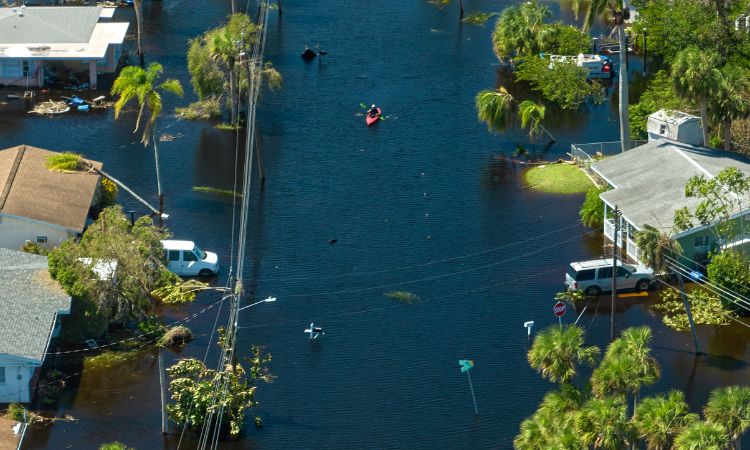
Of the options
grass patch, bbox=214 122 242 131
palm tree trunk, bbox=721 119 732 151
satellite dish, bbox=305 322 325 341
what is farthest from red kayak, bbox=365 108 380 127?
satellite dish, bbox=305 322 325 341

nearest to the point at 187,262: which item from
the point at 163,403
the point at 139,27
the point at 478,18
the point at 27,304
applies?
the point at 27,304

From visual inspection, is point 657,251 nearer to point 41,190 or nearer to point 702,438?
point 702,438

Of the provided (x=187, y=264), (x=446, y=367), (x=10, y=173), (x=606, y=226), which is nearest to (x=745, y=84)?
(x=606, y=226)

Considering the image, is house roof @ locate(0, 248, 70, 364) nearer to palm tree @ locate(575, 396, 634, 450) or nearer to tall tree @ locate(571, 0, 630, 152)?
palm tree @ locate(575, 396, 634, 450)

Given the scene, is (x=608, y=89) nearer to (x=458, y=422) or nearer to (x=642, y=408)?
(x=458, y=422)

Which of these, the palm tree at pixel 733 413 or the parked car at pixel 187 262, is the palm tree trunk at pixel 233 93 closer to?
the parked car at pixel 187 262
